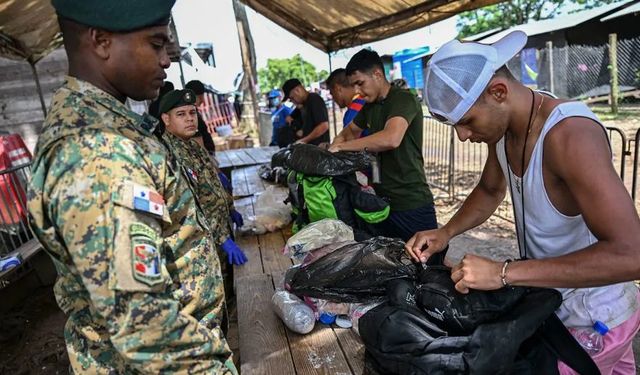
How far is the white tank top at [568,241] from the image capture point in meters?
1.28

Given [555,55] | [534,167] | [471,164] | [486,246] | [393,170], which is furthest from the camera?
[555,55]

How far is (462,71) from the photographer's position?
4.14 feet

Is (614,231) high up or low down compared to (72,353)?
up

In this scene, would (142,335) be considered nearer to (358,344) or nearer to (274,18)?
(358,344)

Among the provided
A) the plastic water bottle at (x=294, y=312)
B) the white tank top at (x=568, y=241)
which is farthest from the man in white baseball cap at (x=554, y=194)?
the plastic water bottle at (x=294, y=312)

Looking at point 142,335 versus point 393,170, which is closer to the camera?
point 142,335

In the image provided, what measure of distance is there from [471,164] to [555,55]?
10.8 metres

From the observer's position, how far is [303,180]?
268 centimetres

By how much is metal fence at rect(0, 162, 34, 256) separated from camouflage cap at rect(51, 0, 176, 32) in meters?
4.32

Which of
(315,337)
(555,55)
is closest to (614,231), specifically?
(315,337)

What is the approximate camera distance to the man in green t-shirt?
2844 millimetres

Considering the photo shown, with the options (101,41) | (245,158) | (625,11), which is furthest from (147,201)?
(625,11)

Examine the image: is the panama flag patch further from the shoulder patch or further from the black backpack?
the black backpack

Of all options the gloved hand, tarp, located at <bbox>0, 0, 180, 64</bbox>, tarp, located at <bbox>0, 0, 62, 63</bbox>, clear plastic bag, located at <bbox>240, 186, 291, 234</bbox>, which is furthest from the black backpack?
tarp, located at <bbox>0, 0, 62, 63</bbox>
